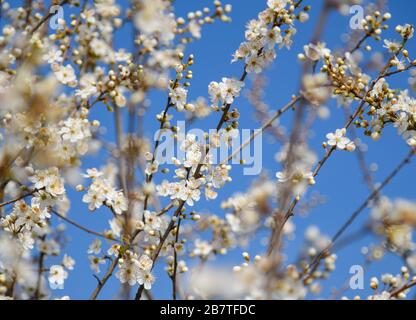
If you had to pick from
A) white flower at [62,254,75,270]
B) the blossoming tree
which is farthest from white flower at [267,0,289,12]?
white flower at [62,254,75,270]

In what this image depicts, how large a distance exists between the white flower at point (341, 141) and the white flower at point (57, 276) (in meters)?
2.22

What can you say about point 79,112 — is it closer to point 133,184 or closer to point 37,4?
point 133,184

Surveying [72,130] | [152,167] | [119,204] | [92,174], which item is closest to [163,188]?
[152,167]

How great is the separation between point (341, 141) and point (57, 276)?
90.9 inches

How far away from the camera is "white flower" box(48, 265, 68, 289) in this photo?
4.11 metres

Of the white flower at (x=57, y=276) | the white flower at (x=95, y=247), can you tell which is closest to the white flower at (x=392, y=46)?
the white flower at (x=95, y=247)

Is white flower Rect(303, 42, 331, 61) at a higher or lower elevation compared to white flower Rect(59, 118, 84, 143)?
higher

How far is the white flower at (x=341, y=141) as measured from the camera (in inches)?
134

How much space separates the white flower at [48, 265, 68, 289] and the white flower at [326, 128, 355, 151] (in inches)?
87.3

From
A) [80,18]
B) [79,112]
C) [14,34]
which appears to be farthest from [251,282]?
[14,34]

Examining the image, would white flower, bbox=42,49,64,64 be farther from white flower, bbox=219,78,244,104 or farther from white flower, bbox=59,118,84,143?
white flower, bbox=219,78,244,104

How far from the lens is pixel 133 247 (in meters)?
3.67

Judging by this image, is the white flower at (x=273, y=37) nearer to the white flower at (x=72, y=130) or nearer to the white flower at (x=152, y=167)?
the white flower at (x=152, y=167)
